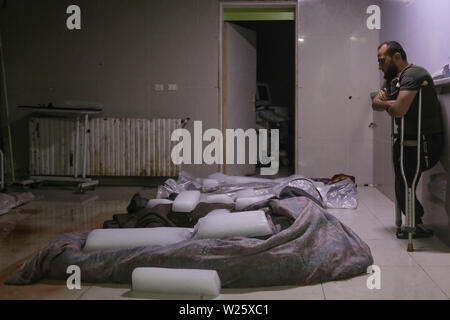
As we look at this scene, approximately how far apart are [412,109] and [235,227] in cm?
147

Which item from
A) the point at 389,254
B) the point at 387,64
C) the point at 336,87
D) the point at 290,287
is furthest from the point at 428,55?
the point at 290,287

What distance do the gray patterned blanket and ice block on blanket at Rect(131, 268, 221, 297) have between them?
A: 143 millimetres

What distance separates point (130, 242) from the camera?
2730 millimetres

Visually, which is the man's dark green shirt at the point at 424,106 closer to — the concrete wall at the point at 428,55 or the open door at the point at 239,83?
the concrete wall at the point at 428,55

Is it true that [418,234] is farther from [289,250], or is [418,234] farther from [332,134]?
[332,134]

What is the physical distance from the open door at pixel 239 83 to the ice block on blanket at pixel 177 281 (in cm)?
368

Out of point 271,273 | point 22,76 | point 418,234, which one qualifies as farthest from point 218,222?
point 22,76

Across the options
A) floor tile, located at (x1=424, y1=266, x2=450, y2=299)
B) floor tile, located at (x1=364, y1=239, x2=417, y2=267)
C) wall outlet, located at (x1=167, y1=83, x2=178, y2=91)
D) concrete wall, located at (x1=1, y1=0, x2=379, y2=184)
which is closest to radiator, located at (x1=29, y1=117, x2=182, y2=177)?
concrete wall, located at (x1=1, y1=0, x2=379, y2=184)

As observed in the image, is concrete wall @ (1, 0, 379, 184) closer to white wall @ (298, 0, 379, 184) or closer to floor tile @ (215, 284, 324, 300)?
white wall @ (298, 0, 379, 184)

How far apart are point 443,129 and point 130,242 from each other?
2.16m
